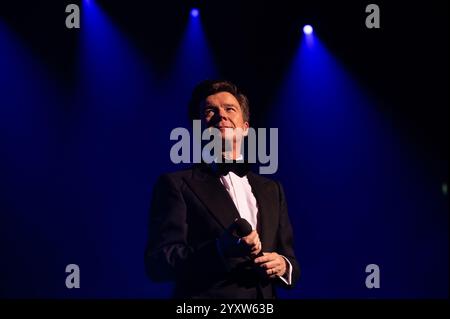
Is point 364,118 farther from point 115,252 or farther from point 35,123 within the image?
point 35,123

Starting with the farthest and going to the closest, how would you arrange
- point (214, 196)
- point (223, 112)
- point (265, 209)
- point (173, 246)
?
1. point (223, 112)
2. point (265, 209)
3. point (214, 196)
4. point (173, 246)

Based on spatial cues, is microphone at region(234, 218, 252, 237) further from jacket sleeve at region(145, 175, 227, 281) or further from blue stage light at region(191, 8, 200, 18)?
blue stage light at region(191, 8, 200, 18)

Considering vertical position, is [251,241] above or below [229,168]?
below

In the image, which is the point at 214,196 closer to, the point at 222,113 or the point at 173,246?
the point at 173,246

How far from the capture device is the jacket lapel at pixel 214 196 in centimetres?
301

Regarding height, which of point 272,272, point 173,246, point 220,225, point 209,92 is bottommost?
point 272,272

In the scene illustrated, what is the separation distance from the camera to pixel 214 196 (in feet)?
10.1

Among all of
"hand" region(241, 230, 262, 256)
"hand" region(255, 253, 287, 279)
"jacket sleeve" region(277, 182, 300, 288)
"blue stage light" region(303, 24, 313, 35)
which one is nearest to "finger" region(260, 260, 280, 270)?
"hand" region(255, 253, 287, 279)

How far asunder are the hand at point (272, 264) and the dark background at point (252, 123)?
2.12 metres

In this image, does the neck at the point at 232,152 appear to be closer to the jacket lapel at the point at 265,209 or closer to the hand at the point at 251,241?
the jacket lapel at the point at 265,209

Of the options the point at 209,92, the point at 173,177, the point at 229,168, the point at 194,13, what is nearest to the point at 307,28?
the point at 194,13

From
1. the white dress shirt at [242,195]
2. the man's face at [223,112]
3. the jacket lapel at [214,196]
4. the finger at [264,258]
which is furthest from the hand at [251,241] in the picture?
the man's face at [223,112]

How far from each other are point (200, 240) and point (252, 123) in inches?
86.2

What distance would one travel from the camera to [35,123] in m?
4.90
